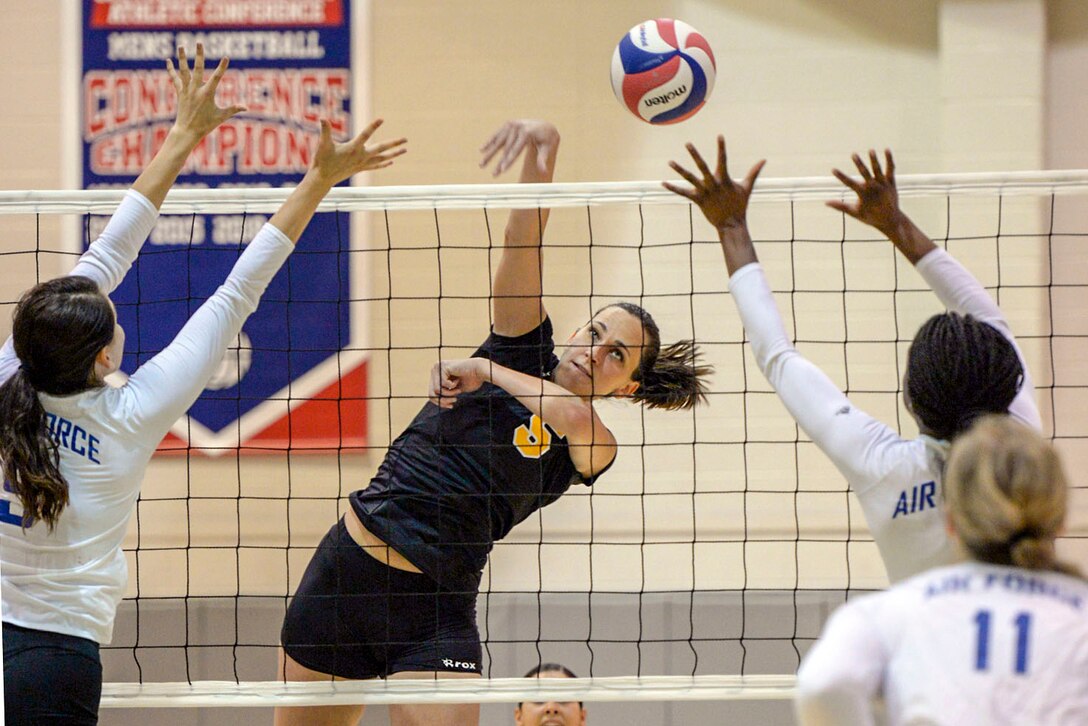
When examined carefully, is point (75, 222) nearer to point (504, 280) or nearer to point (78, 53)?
point (78, 53)

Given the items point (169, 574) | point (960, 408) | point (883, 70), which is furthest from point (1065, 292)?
point (169, 574)

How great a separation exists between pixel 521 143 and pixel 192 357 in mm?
1322

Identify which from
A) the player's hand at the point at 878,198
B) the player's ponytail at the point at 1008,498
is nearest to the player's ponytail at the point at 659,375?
the player's hand at the point at 878,198

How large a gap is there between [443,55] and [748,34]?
1551 millimetres

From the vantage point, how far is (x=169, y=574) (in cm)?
608

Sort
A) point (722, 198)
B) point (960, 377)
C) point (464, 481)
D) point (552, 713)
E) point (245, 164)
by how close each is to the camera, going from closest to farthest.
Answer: point (960, 377), point (722, 198), point (464, 481), point (552, 713), point (245, 164)

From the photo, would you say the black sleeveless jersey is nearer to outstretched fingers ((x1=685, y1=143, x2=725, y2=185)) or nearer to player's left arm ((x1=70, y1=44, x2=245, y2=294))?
player's left arm ((x1=70, y1=44, x2=245, y2=294))

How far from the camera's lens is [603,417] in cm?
593

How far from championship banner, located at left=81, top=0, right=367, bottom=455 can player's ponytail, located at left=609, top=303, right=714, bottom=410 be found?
2.46m

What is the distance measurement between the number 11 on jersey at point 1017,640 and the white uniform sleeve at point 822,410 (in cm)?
68

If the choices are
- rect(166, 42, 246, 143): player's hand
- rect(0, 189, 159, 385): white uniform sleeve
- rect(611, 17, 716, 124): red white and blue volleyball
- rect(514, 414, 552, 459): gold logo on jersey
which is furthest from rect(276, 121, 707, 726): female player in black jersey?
rect(0, 189, 159, 385): white uniform sleeve

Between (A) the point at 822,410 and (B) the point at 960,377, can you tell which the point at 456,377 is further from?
(B) the point at 960,377

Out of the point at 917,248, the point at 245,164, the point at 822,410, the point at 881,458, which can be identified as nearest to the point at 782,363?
the point at 822,410

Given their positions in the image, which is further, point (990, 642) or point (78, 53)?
point (78, 53)
